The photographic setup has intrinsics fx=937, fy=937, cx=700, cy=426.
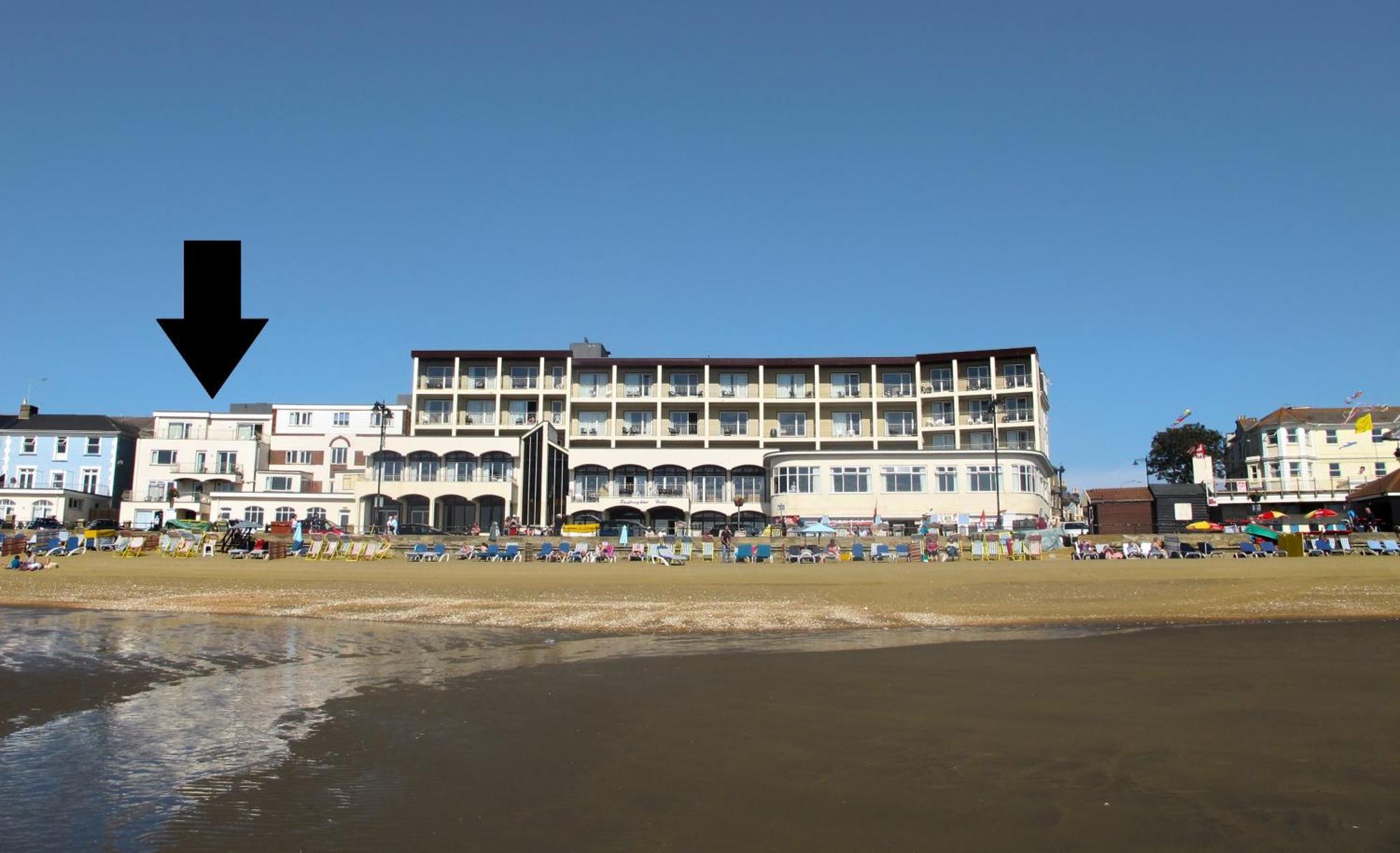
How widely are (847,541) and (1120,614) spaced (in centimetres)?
2248

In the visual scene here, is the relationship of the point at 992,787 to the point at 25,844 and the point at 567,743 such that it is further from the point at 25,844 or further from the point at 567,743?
the point at 25,844

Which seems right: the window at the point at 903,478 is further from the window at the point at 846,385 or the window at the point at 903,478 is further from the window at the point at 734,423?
the window at the point at 734,423

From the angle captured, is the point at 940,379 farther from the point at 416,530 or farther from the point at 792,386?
the point at 416,530

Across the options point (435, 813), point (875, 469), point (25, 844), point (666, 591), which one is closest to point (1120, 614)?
point (666, 591)

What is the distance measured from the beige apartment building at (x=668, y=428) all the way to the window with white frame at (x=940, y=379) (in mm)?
115

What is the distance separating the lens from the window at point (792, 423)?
3002 inches

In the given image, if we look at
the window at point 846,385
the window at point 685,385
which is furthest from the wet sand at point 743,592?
the window at point 685,385

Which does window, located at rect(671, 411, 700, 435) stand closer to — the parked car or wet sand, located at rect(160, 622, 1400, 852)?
the parked car

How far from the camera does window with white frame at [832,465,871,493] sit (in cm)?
5825

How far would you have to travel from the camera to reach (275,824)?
696cm

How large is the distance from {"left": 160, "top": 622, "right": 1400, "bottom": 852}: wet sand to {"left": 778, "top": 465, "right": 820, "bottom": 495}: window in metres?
45.0

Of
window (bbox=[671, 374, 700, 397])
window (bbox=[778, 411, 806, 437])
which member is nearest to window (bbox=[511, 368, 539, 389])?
window (bbox=[671, 374, 700, 397])

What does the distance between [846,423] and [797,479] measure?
61.9 feet

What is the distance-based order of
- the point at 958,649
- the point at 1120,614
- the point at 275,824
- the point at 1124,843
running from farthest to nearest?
the point at 1120,614 → the point at 958,649 → the point at 275,824 → the point at 1124,843
